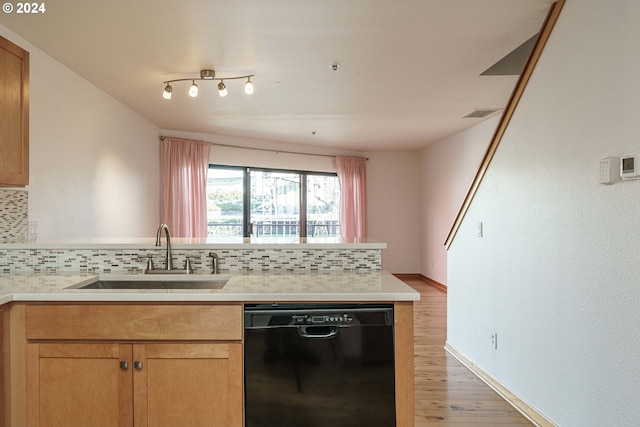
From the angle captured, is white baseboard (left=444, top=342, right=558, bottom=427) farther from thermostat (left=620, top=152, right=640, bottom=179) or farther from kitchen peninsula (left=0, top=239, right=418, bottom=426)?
thermostat (left=620, top=152, right=640, bottom=179)

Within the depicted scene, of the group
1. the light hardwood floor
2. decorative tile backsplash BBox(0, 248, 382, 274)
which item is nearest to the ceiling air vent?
the light hardwood floor

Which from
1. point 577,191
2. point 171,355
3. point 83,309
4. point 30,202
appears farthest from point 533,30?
point 30,202

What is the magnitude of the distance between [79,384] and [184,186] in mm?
4125

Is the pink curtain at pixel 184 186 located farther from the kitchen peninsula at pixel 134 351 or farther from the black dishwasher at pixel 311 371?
the black dishwasher at pixel 311 371

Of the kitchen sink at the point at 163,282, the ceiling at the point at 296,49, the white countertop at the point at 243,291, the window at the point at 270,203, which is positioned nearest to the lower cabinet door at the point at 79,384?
the white countertop at the point at 243,291

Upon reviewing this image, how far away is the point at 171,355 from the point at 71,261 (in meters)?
0.97

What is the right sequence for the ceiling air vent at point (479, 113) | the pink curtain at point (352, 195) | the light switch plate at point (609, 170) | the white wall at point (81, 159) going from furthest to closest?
the pink curtain at point (352, 195) < the ceiling air vent at point (479, 113) < the white wall at point (81, 159) < the light switch plate at point (609, 170)

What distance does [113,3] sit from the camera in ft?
7.50

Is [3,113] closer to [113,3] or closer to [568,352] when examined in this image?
[113,3]

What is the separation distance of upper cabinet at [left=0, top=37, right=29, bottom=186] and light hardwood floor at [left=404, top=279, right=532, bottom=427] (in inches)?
103

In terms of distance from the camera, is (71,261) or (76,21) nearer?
(71,261)

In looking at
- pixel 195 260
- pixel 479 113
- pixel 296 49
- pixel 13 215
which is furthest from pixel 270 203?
pixel 195 260

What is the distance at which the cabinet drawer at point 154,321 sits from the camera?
5.54 ft

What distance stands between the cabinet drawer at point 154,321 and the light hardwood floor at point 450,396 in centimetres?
136
